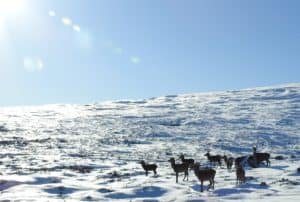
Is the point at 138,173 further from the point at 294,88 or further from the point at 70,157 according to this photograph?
the point at 294,88

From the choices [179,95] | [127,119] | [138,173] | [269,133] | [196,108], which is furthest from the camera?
[179,95]

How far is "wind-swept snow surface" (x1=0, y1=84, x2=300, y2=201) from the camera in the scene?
21.0m

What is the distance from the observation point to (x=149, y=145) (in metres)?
53.7

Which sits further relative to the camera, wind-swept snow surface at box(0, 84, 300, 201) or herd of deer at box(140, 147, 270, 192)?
herd of deer at box(140, 147, 270, 192)

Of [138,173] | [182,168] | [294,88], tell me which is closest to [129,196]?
[182,168]

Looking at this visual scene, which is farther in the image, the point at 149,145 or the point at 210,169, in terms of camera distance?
the point at 149,145

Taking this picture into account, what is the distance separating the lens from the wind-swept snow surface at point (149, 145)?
21000mm

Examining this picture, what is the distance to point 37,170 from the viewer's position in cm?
3139

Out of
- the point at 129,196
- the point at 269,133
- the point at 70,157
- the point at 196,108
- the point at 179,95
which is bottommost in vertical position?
the point at 129,196

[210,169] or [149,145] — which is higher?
[149,145]

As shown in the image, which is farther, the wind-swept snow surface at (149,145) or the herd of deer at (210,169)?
the herd of deer at (210,169)

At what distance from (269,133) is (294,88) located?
60805mm

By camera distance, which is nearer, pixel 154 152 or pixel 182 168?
pixel 182 168

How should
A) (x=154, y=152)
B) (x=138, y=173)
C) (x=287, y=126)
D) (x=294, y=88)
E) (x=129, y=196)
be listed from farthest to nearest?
(x=294, y=88), (x=287, y=126), (x=154, y=152), (x=138, y=173), (x=129, y=196)
